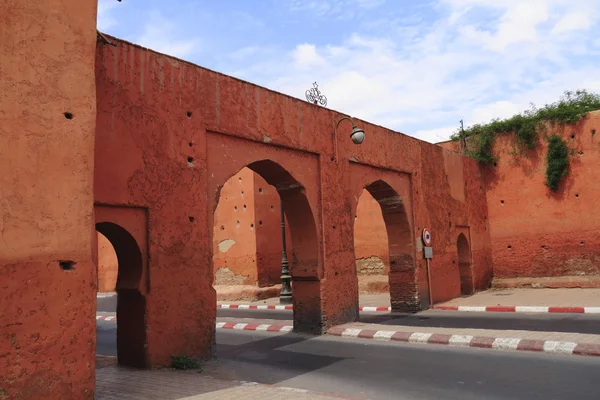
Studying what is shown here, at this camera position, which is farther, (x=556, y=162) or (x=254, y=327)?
(x=556, y=162)

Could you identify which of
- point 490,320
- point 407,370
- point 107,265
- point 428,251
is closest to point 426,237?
point 428,251

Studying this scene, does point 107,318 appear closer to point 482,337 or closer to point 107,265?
point 107,265

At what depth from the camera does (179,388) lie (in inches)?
242

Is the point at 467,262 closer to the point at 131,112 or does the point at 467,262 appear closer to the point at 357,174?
the point at 357,174

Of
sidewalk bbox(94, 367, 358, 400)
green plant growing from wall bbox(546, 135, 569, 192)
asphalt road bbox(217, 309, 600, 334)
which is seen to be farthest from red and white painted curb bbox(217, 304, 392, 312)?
sidewalk bbox(94, 367, 358, 400)

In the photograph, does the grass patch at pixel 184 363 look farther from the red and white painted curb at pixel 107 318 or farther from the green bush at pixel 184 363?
the red and white painted curb at pixel 107 318

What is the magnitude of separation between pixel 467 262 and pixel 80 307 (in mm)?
14457

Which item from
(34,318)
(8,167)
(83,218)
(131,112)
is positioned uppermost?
(131,112)

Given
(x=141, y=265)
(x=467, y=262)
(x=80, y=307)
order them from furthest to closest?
(x=467, y=262), (x=141, y=265), (x=80, y=307)

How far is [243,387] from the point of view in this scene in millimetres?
6125

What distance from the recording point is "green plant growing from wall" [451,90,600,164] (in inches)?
698

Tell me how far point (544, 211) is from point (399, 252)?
271 inches

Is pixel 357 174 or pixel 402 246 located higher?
pixel 357 174

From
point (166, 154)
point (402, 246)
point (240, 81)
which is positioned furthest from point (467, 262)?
point (166, 154)
